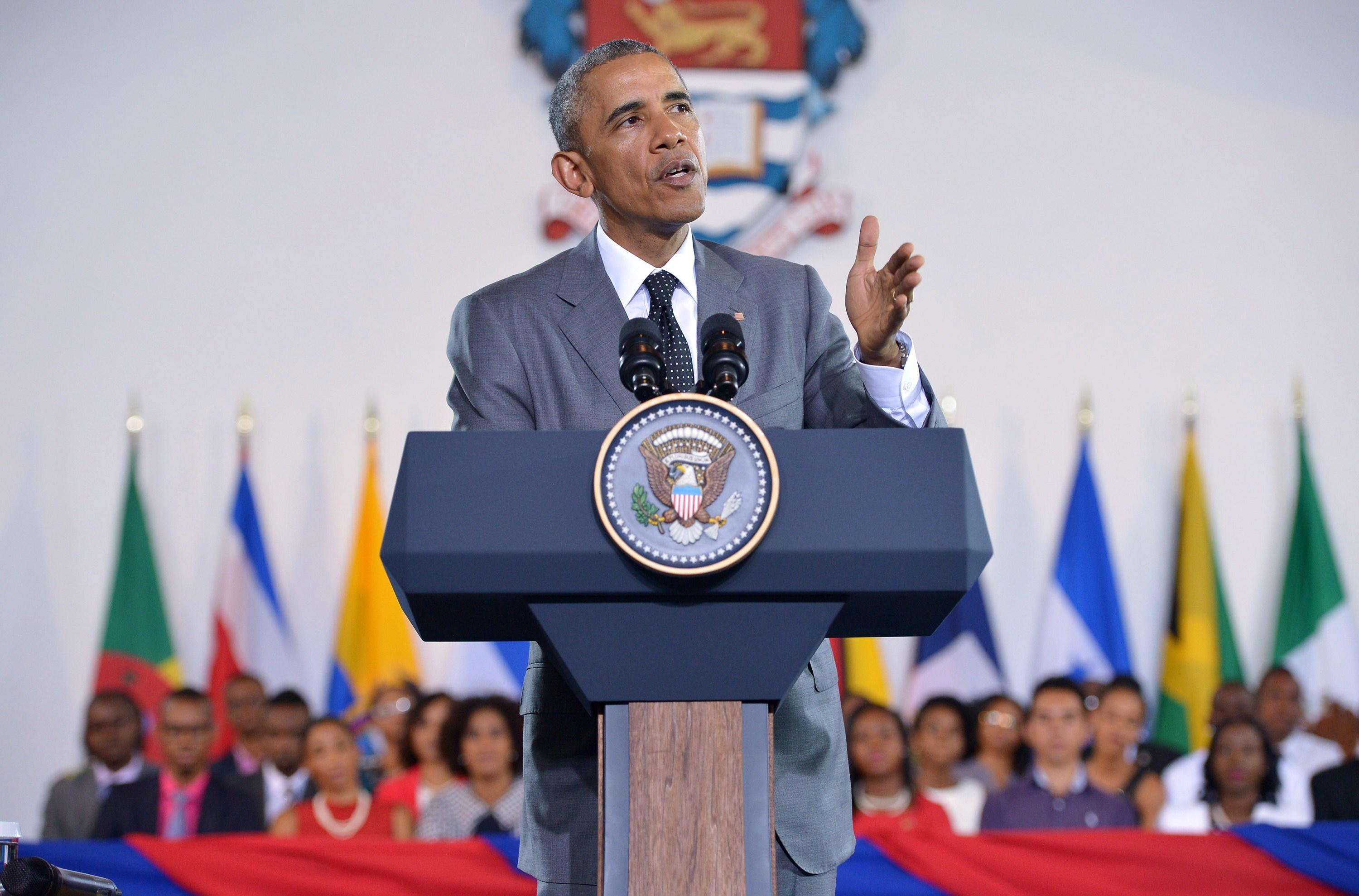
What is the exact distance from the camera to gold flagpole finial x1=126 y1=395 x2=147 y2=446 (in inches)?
275

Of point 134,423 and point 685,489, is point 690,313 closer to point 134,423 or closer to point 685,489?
point 685,489

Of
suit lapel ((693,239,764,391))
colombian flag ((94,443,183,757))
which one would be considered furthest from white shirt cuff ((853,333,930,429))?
colombian flag ((94,443,183,757))

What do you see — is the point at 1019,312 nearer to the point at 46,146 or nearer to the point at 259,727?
the point at 259,727

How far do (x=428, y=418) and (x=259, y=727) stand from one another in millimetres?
1845

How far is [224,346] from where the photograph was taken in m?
7.16

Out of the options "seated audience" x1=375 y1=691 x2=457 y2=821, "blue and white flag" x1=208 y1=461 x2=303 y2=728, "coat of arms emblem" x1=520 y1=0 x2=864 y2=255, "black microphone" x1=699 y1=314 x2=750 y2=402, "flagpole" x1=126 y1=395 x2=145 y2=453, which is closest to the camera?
"black microphone" x1=699 y1=314 x2=750 y2=402

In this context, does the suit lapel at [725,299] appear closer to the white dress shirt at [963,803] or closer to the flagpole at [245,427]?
the white dress shirt at [963,803]

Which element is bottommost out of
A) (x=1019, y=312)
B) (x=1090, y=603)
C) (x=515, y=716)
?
(x=515, y=716)

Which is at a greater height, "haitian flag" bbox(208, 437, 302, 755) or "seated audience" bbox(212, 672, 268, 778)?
"haitian flag" bbox(208, 437, 302, 755)

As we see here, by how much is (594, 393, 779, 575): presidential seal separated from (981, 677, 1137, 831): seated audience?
3673mm

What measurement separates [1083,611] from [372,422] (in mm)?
3695

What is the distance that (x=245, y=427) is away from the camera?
7.04 metres

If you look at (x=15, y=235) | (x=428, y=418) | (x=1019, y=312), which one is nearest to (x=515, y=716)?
(x=428, y=418)

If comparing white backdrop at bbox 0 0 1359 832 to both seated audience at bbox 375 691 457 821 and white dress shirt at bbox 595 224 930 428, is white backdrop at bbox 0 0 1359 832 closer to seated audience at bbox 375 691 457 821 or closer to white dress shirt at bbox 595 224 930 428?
seated audience at bbox 375 691 457 821
